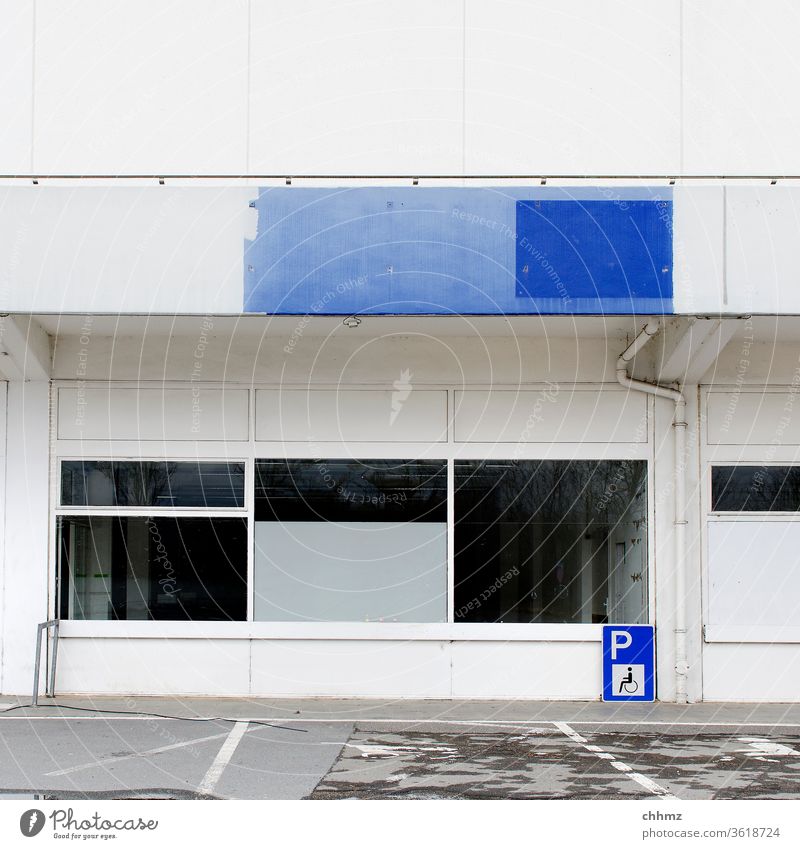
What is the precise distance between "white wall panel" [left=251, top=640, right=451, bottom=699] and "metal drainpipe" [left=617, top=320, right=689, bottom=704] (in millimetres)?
2120

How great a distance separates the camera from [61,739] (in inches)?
334

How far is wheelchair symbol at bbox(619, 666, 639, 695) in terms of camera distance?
34.3 feet

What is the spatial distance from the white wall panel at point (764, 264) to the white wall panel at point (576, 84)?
1793 mm

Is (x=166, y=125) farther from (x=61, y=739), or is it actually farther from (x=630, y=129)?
(x=61, y=739)

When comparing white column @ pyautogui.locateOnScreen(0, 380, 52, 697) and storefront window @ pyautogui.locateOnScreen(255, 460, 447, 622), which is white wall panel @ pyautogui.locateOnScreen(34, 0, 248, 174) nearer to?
white column @ pyautogui.locateOnScreen(0, 380, 52, 697)

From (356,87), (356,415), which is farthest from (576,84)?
(356,415)

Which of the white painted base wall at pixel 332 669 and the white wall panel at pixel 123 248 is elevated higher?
the white wall panel at pixel 123 248

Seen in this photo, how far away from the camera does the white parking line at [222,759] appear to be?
685 centimetres

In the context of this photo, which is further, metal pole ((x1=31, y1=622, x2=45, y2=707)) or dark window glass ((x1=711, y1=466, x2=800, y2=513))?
dark window glass ((x1=711, y1=466, x2=800, y2=513))

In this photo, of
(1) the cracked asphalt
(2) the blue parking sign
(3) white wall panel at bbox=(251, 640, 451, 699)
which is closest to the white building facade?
(3) white wall panel at bbox=(251, 640, 451, 699)

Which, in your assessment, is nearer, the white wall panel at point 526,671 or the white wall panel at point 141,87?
the white wall panel at point 526,671

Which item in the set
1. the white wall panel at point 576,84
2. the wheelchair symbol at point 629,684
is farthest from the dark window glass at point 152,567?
the white wall panel at point 576,84

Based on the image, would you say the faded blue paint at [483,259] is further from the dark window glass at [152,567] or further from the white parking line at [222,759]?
the white parking line at [222,759]
